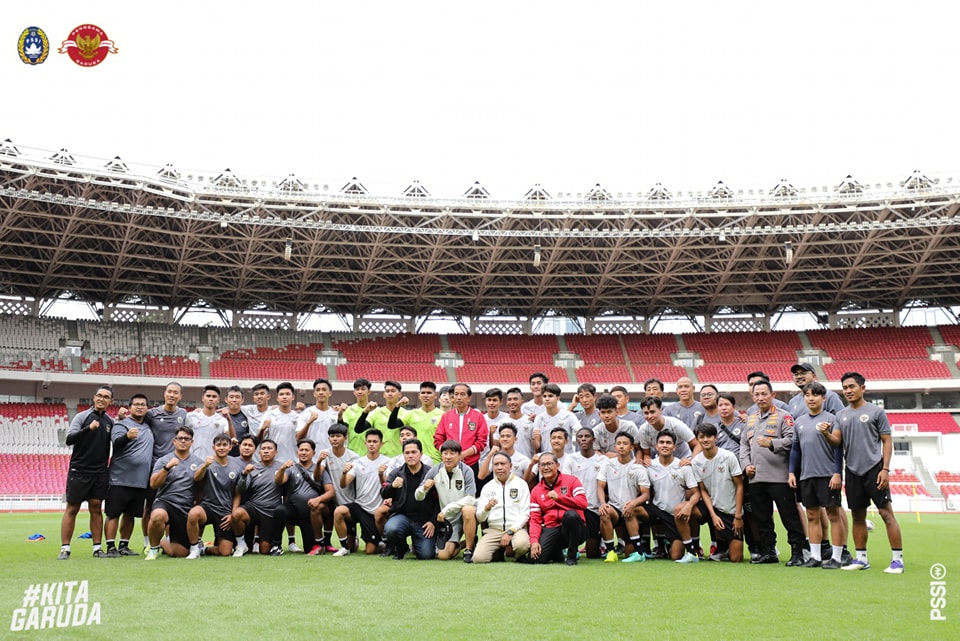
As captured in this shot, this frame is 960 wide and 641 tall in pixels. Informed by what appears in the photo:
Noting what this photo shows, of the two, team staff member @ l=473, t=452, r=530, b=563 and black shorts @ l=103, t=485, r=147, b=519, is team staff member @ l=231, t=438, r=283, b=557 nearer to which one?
black shorts @ l=103, t=485, r=147, b=519

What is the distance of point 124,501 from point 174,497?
→ 672mm

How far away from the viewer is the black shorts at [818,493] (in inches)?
340

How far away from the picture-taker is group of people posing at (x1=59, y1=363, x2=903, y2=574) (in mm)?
8906

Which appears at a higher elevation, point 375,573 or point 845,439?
Answer: point 845,439

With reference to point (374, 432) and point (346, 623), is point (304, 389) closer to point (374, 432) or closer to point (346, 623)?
point (374, 432)

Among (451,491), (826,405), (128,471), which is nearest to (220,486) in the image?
(128,471)

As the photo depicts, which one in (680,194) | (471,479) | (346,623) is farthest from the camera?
(680,194)

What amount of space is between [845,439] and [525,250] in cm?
2821

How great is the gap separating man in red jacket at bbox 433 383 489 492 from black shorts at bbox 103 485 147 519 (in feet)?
12.5

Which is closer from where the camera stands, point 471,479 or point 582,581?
point 582,581

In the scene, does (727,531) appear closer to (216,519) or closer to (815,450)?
(815,450)

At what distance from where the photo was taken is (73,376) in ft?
121

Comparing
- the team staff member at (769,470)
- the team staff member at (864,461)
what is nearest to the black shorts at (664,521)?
the team staff member at (769,470)

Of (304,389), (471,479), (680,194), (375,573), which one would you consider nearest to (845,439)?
(471,479)
